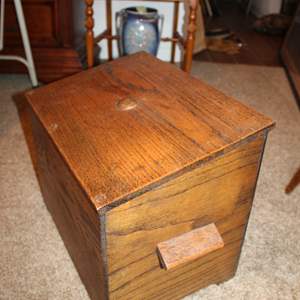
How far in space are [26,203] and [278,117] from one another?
3.99 feet

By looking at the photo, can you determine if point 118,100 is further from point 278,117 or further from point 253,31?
point 253,31

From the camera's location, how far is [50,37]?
1.75 m

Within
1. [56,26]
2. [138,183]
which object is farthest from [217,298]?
[56,26]

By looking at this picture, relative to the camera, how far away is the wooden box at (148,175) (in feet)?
2.15

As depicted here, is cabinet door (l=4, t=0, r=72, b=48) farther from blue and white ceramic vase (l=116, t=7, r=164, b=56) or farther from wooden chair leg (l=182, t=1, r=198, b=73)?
wooden chair leg (l=182, t=1, r=198, b=73)

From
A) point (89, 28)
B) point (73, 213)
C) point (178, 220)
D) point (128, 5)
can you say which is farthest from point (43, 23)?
point (178, 220)

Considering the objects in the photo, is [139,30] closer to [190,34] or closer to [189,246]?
[190,34]

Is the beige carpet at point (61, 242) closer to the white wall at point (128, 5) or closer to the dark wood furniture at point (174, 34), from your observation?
the dark wood furniture at point (174, 34)

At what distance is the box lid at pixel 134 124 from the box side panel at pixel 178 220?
3 centimetres

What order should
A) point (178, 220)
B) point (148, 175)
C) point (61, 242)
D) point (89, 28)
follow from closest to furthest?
1. point (148, 175)
2. point (178, 220)
3. point (61, 242)
4. point (89, 28)

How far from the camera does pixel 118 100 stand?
2.86 ft

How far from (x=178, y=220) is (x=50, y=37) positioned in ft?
4.32

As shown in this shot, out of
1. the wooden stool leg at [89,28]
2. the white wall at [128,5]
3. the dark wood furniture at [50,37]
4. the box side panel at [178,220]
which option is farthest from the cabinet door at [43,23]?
the box side panel at [178,220]

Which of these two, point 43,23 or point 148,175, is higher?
point 148,175
